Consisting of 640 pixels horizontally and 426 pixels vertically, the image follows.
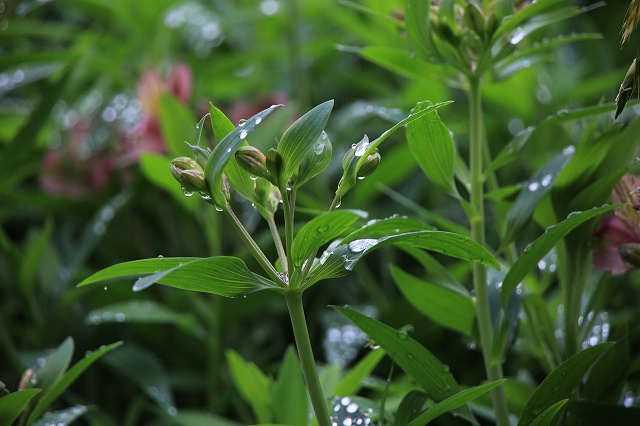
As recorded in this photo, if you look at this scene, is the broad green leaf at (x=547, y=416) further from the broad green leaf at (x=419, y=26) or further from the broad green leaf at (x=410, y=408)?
the broad green leaf at (x=419, y=26)

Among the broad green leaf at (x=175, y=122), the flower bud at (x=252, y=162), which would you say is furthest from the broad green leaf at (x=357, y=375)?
the broad green leaf at (x=175, y=122)

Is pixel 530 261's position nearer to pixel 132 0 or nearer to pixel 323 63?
pixel 323 63

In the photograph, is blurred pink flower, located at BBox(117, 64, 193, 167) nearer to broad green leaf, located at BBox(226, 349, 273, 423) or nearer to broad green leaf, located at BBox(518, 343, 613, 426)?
broad green leaf, located at BBox(226, 349, 273, 423)

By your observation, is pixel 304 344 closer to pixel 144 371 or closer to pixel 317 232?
pixel 317 232

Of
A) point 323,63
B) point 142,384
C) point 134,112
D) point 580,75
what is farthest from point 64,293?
point 580,75

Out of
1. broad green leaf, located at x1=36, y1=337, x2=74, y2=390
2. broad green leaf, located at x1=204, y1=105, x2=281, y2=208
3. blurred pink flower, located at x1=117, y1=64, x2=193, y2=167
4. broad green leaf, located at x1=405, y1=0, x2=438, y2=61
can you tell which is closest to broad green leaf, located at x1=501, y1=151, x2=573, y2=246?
broad green leaf, located at x1=405, y1=0, x2=438, y2=61
